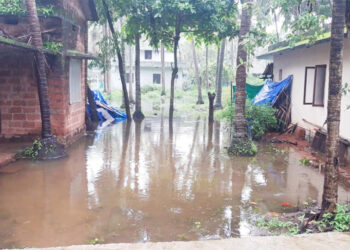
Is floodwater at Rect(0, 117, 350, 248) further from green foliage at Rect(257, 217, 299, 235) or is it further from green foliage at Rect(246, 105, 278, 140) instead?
green foliage at Rect(246, 105, 278, 140)

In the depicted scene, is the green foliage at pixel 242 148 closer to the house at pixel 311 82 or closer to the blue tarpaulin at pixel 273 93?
the house at pixel 311 82

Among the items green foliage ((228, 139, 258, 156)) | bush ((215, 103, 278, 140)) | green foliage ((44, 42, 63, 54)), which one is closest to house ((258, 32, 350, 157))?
bush ((215, 103, 278, 140))

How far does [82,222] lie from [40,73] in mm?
4827

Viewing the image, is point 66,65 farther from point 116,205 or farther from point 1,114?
point 116,205

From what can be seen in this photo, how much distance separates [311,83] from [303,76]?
39 cm

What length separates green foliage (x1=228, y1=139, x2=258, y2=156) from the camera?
10.4 metres

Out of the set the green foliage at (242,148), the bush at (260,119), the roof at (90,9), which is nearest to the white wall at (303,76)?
Result: the bush at (260,119)

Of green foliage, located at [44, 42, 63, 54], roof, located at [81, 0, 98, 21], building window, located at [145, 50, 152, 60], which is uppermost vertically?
building window, located at [145, 50, 152, 60]

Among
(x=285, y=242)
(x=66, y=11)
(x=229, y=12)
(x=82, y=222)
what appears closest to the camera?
(x=285, y=242)

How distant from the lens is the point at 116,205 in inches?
253

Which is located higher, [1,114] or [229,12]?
[229,12]

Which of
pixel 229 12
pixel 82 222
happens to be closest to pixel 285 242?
pixel 82 222

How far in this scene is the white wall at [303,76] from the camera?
9569mm

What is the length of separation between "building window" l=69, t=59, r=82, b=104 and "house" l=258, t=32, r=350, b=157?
703cm
